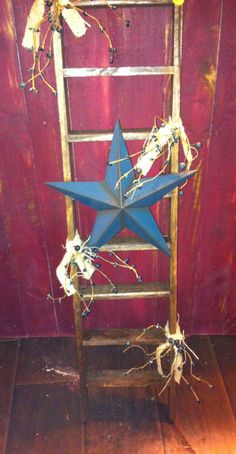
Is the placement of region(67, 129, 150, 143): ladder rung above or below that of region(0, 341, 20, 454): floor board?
above

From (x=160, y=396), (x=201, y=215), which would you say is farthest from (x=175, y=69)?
(x=160, y=396)

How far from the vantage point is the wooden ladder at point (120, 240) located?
1306 mm

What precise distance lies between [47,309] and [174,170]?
0.93 meters

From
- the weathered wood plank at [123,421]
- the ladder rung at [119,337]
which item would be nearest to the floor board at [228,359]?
the weathered wood plank at [123,421]

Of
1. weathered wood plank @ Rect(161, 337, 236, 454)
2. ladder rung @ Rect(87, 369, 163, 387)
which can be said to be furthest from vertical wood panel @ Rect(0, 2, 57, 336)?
weathered wood plank @ Rect(161, 337, 236, 454)

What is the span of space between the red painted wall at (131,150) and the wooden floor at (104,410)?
0.43ft

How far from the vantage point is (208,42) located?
56.7 inches

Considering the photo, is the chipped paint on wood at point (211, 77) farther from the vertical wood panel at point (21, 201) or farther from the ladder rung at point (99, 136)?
the vertical wood panel at point (21, 201)

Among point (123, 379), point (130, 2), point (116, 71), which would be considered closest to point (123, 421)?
point (123, 379)

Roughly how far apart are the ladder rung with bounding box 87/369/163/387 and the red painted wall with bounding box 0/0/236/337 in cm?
35

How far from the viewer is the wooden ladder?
1.31 m

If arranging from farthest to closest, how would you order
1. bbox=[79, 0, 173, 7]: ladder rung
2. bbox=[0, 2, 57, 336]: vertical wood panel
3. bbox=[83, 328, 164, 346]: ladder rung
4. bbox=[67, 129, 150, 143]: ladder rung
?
bbox=[83, 328, 164, 346]: ladder rung
bbox=[0, 2, 57, 336]: vertical wood panel
bbox=[67, 129, 150, 143]: ladder rung
bbox=[79, 0, 173, 7]: ladder rung

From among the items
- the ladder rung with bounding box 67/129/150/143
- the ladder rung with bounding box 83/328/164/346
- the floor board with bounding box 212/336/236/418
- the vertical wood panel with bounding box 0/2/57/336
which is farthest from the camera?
the floor board with bounding box 212/336/236/418

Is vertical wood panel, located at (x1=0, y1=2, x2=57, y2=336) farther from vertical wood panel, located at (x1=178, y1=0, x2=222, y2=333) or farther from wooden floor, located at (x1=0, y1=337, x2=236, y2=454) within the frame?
vertical wood panel, located at (x1=178, y1=0, x2=222, y2=333)
